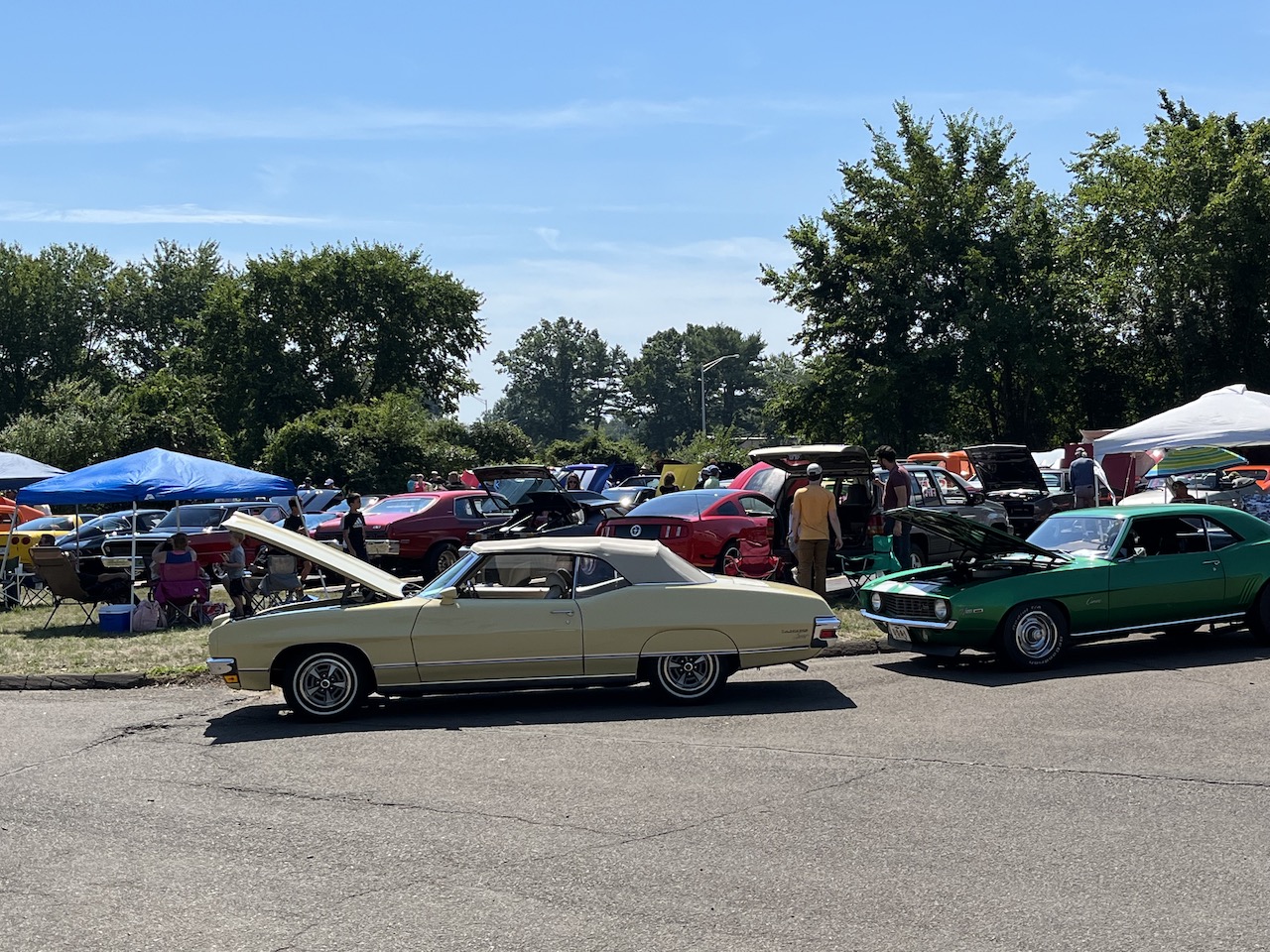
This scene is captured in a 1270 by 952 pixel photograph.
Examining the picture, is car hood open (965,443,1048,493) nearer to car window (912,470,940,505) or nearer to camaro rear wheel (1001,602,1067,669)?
car window (912,470,940,505)

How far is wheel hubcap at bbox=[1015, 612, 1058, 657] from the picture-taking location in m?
11.2

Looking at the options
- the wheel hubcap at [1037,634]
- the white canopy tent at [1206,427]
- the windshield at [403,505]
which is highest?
the white canopy tent at [1206,427]

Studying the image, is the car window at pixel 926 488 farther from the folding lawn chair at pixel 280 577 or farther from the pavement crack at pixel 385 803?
the pavement crack at pixel 385 803

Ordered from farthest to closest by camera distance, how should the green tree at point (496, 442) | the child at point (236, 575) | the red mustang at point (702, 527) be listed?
1. the green tree at point (496, 442)
2. the red mustang at point (702, 527)
3. the child at point (236, 575)

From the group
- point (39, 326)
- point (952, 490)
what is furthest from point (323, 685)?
point (39, 326)

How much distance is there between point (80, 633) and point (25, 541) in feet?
29.5

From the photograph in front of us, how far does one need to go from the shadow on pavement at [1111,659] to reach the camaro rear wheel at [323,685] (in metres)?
5.02

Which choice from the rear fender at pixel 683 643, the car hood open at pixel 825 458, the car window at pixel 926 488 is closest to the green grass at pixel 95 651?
the rear fender at pixel 683 643

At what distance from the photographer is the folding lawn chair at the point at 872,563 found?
1597 cm

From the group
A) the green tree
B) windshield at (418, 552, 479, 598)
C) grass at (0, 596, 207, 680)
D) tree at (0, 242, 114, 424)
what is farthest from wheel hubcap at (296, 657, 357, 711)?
tree at (0, 242, 114, 424)

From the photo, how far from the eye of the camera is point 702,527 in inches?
693

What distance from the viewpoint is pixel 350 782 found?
25.0 ft

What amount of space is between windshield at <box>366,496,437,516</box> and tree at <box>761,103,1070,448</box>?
24.1 metres

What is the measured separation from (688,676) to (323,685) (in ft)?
9.47
